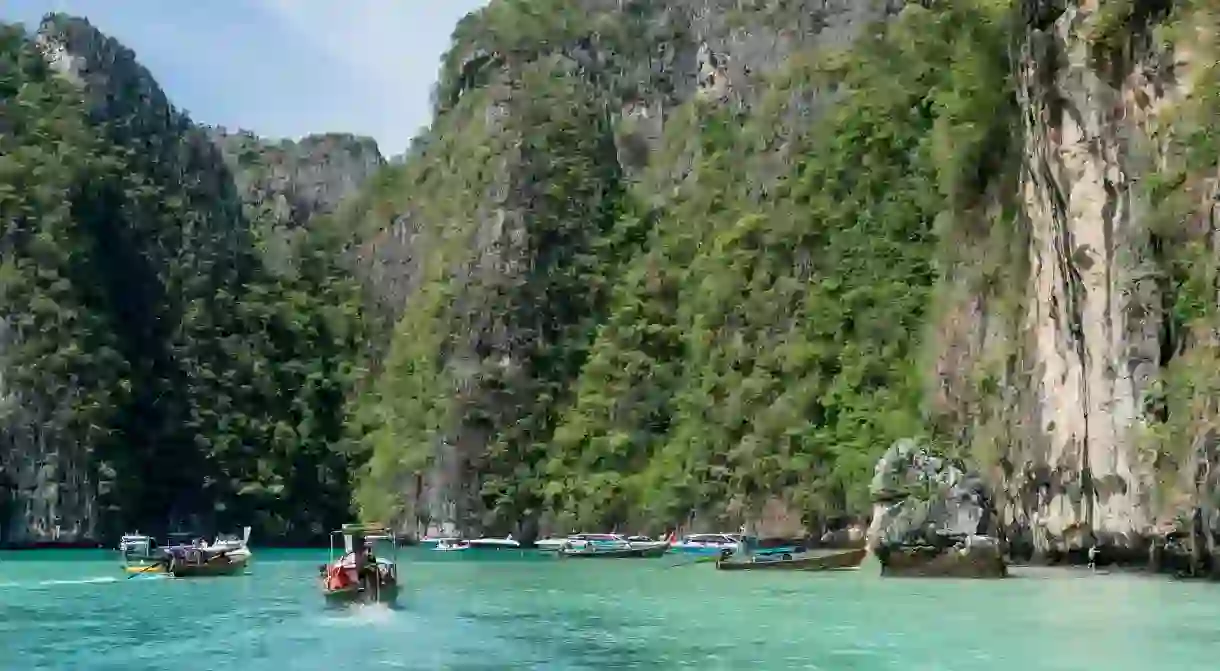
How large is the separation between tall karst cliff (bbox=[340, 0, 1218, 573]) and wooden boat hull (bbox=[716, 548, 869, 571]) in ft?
16.1

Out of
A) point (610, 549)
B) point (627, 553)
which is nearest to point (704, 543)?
point (627, 553)

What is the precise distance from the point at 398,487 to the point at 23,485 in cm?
2024

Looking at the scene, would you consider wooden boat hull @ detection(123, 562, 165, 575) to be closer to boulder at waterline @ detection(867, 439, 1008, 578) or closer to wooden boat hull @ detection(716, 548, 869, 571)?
wooden boat hull @ detection(716, 548, 869, 571)

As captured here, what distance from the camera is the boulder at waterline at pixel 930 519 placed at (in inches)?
1569

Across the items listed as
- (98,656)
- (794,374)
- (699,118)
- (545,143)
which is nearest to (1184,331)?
(98,656)

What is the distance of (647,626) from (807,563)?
62.6 feet

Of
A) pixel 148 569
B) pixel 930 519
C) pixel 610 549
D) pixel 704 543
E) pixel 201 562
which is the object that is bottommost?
pixel 148 569

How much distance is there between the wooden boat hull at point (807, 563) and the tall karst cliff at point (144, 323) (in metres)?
41.6

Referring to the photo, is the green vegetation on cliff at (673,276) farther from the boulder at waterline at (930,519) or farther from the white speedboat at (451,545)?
the boulder at waterline at (930,519)

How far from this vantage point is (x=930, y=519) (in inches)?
1722

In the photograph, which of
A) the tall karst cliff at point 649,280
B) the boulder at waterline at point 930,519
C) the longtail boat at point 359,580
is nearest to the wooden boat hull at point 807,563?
the boulder at waterline at point 930,519

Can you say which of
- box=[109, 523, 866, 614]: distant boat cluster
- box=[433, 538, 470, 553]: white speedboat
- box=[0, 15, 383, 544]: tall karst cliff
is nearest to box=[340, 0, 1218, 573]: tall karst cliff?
box=[109, 523, 866, 614]: distant boat cluster

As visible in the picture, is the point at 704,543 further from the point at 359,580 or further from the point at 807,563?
the point at 359,580

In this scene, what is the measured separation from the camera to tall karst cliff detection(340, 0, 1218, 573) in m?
38.0
